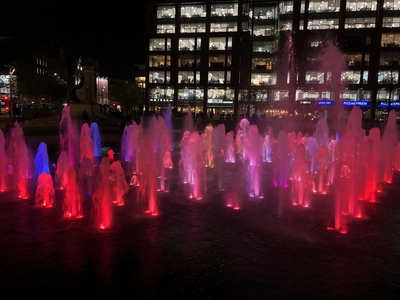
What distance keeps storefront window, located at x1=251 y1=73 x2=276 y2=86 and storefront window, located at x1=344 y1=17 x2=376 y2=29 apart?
16.1m

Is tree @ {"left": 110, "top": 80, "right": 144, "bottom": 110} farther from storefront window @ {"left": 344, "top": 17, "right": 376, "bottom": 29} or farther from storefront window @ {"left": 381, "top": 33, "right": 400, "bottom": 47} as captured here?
storefront window @ {"left": 381, "top": 33, "right": 400, "bottom": 47}

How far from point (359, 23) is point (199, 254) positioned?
6596 centimetres

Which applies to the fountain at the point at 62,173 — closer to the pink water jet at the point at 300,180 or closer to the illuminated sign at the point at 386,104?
the pink water jet at the point at 300,180

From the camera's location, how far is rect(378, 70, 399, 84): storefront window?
5613cm

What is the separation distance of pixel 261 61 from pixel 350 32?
1702 centimetres

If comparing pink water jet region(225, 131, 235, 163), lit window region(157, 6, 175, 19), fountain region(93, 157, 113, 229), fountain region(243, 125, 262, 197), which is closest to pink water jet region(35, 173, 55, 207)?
fountain region(93, 157, 113, 229)

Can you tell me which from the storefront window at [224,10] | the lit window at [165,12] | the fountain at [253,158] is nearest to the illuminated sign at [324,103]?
the storefront window at [224,10]

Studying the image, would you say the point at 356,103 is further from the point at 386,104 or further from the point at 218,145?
the point at 218,145

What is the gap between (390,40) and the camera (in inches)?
2228

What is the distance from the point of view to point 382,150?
14.0 meters

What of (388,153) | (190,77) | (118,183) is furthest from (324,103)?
(118,183)

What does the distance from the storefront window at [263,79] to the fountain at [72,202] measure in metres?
61.4

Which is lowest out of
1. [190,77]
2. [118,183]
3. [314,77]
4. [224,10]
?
[118,183]

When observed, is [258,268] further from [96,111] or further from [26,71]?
[26,71]
